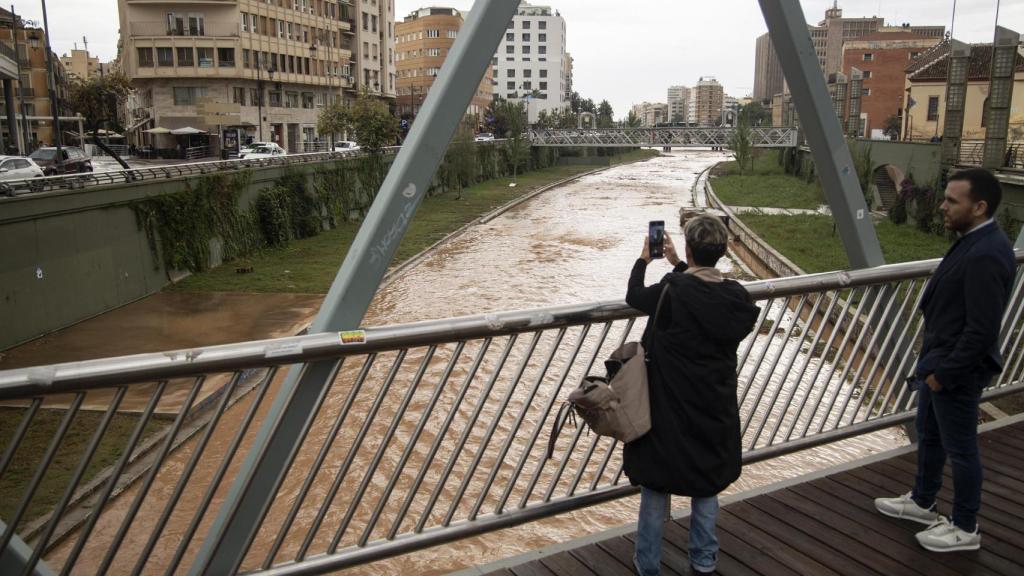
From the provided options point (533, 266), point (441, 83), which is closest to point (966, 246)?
point (441, 83)

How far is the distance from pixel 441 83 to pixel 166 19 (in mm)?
A: 48312

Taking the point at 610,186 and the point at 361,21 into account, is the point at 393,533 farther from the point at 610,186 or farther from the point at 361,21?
the point at 361,21

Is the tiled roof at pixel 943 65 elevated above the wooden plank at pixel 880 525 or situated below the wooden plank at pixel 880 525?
above

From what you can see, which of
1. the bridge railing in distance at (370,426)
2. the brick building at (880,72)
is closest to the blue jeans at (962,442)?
the bridge railing in distance at (370,426)

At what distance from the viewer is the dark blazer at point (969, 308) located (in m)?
2.90

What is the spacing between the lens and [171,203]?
17.2 meters

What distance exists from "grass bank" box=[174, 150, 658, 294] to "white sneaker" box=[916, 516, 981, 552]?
754cm

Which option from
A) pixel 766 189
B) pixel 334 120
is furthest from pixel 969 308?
pixel 766 189

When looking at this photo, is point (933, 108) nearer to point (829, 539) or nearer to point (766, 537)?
point (829, 539)

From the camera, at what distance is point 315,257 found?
814 inches

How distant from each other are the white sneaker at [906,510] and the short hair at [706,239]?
1.66 meters

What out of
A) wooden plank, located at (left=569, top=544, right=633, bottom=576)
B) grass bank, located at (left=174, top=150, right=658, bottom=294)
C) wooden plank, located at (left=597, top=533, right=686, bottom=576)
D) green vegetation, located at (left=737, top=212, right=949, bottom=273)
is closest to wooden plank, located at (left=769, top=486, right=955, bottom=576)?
wooden plank, located at (left=597, top=533, right=686, bottom=576)

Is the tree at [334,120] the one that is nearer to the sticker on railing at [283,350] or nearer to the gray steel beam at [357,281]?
the gray steel beam at [357,281]

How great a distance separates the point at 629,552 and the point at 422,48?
88.8 meters
